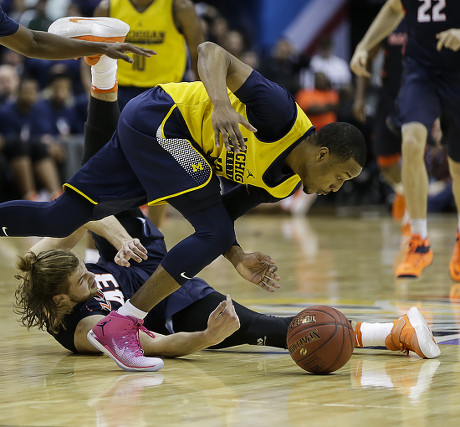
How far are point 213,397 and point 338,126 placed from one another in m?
1.32

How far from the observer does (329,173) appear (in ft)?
12.6

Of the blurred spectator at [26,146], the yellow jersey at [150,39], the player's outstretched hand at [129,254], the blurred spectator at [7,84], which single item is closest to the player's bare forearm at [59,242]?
the player's outstretched hand at [129,254]

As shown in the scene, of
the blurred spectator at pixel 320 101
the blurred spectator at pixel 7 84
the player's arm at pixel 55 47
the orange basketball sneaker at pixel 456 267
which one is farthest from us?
the blurred spectator at pixel 320 101

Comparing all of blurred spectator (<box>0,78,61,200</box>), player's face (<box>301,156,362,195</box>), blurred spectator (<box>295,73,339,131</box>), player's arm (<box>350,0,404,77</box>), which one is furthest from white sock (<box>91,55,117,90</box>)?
blurred spectator (<box>295,73,339,131</box>)

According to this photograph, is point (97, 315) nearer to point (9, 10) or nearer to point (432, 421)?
point (432, 421)

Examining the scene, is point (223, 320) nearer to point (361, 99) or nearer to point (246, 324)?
point (246, 324)

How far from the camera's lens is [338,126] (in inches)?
150

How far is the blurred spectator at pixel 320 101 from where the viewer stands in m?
14.3

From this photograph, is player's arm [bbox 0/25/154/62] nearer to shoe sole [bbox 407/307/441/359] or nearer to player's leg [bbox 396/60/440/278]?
shoe sole [bbox 407/307/441/359]

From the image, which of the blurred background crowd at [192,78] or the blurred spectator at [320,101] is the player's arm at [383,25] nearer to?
the blurred background crowd at [192,78]

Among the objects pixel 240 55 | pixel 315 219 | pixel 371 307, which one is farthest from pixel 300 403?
pixel 240 55

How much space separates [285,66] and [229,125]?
11920 mm

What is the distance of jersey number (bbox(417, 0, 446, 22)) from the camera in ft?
20.0

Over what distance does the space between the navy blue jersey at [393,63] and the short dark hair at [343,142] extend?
4.79 meters
